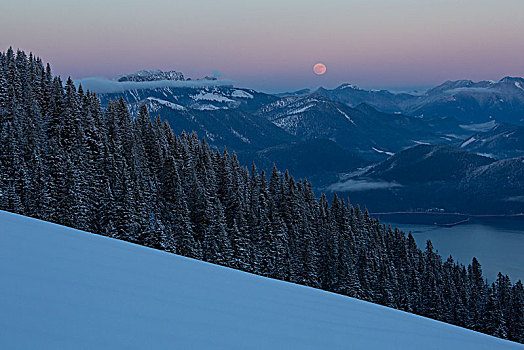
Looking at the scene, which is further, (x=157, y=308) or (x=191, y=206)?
(x=191, y=206)

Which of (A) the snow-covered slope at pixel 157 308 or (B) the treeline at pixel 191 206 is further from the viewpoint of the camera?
(B) the treeline at pixel 191 206

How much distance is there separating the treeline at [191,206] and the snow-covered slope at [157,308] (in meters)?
36.9

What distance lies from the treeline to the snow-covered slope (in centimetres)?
3689

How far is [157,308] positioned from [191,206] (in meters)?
54.0

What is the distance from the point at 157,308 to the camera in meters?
5.84

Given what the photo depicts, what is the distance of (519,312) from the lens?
6425 cm

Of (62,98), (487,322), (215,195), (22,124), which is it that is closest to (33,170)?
(22,124)

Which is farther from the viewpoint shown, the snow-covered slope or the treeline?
the treeline

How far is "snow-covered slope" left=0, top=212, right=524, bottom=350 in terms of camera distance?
4.73m

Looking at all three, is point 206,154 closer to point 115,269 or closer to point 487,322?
point 487,322

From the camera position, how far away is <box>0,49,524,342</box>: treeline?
4531 centimetres

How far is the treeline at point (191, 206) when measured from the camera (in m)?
45.3

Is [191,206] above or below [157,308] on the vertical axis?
below

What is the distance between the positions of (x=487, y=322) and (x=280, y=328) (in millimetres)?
69159
